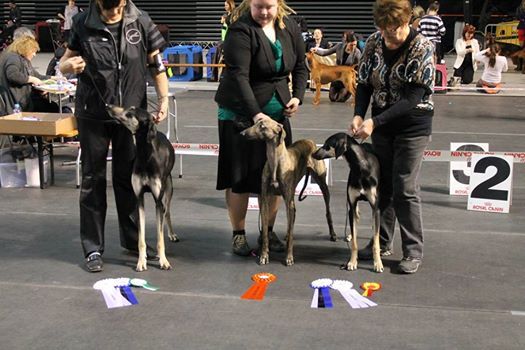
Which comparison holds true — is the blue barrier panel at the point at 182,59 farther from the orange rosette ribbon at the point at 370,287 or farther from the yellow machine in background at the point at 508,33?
the orange rosette ribbon at the point at 370,287

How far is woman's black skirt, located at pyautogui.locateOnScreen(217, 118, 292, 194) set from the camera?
4504mm

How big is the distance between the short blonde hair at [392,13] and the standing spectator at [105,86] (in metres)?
1.33

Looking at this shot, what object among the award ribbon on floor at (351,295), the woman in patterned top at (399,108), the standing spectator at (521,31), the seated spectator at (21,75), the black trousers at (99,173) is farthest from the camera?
the standing spectator at (521,31)

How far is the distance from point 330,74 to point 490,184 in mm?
6756

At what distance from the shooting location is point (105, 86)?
164 inches

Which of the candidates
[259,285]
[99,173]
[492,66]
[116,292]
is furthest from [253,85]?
[492,66]

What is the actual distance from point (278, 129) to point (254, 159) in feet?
1.29

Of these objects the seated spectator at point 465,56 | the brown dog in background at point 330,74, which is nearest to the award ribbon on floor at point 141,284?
the brown dog in background at point 330,74

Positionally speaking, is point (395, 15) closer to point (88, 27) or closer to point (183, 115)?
point (88, 27)

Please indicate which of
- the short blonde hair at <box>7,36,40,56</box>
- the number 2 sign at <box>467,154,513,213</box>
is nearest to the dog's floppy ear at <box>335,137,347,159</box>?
the number 2 sign at <box>467,154,513,213</box>

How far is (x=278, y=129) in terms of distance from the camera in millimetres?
4207

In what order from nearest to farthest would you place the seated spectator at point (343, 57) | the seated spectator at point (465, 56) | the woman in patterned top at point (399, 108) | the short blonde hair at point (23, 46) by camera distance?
the woman in patterned top at point (399, 108), the short blonde hair at point (23, 46), the seated spectator at point (343, 57), the seated spectator at point (465, 56)

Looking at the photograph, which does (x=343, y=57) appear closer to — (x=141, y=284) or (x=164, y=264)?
(x=164, y=264)

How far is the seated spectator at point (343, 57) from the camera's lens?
1281 centimetres
